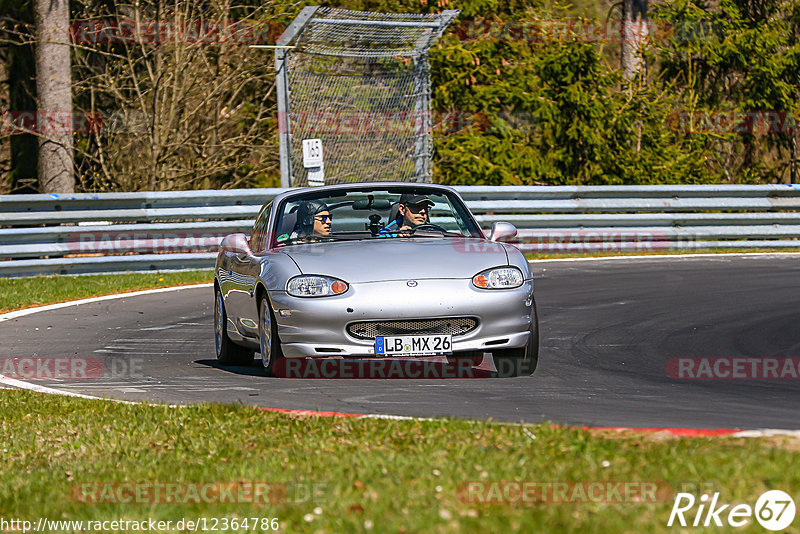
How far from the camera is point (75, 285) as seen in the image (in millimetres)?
16078

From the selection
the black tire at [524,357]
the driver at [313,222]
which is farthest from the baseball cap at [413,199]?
the black tire at [524,357]

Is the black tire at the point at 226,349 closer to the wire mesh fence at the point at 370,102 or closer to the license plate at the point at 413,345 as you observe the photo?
the license plate at the point at 413,345

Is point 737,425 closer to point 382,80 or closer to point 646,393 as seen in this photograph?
point 646,393

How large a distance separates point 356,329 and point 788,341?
3.79 m

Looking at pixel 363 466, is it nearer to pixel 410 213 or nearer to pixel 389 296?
pixel 389 296

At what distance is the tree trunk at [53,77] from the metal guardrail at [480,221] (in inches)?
202

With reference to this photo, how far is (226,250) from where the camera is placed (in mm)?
10453

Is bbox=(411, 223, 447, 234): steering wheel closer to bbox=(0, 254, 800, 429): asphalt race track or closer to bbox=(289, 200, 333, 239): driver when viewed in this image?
bbox=(289, 200, 333, 239): driver

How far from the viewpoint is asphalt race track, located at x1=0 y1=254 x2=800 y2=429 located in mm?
7160

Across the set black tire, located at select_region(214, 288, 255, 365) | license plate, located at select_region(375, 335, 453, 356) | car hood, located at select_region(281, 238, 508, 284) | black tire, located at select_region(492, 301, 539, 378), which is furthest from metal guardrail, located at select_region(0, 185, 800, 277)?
license plate, located at select_region(375, 335, 453, 356)

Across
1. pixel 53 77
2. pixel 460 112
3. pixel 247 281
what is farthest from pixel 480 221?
pixel 247 281

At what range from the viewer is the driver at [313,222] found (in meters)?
9.50

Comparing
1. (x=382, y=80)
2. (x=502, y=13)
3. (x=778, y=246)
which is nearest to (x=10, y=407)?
(x=382, y=80)

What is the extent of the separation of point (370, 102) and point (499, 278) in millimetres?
12358
